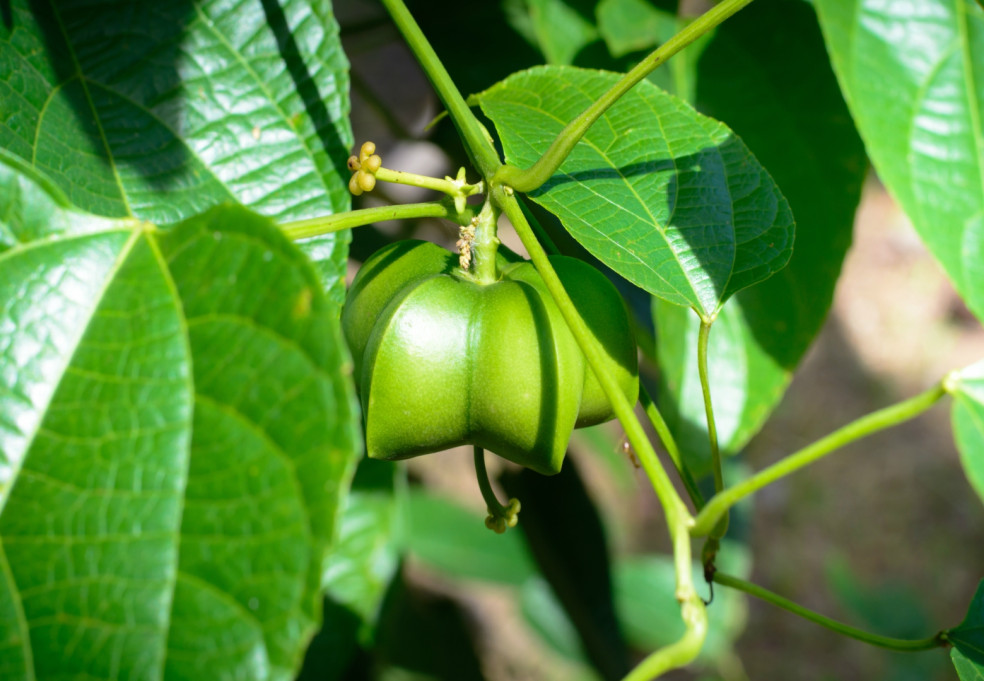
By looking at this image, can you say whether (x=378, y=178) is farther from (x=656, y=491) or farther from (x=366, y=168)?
(x=656, y=491)

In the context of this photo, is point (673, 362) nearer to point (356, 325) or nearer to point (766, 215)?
point (766, 215)

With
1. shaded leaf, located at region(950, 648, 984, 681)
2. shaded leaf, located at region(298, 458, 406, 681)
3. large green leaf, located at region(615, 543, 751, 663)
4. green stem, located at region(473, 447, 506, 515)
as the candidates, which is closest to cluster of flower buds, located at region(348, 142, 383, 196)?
green stem, located at region(473, 447, 506, 515)

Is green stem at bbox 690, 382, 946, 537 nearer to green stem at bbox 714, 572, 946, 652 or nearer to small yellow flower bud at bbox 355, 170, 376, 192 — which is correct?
green stem at bbox 714, 572, 946, 652

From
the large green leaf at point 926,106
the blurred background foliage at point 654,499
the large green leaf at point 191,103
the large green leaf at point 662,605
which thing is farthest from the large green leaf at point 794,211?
the large green leaf at point 662,605

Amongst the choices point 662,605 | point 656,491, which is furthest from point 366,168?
point 662,605

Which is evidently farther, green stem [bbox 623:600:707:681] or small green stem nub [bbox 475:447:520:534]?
small green stem nub [bbox 475:447:520:534]

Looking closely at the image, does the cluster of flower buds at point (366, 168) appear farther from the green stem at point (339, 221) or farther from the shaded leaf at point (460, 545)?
the shaded leaf at point (460, 545)
